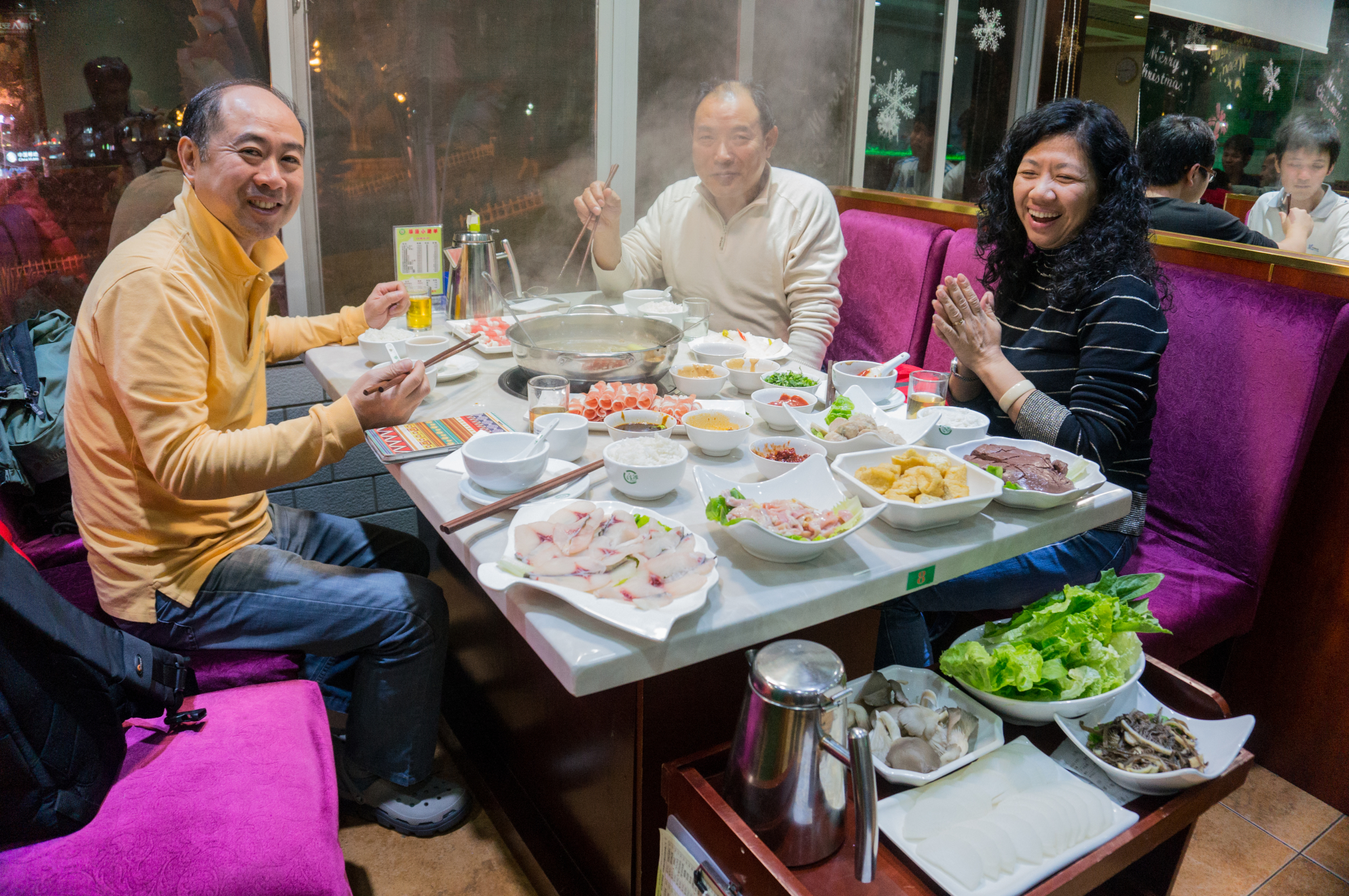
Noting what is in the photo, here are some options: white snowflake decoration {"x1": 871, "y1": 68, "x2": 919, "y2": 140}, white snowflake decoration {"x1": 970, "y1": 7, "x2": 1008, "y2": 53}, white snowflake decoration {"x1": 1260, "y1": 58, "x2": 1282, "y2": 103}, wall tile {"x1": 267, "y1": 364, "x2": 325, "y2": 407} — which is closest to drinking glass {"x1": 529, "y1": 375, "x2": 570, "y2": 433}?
wall tile {"x1": 267, "y1": 364, "x2": 325, "y2": 407}

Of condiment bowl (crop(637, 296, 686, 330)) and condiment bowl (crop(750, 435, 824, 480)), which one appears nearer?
condiment bowl (crop(750, 435, 824, 480))

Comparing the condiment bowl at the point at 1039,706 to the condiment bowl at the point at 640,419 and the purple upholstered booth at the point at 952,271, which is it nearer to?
the condiment bowl at the point at 640,419

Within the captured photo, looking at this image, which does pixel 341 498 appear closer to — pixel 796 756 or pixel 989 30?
pixel 796 756

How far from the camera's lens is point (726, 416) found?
1.70 meters

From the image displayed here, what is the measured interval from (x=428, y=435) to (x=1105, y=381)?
4.56ft

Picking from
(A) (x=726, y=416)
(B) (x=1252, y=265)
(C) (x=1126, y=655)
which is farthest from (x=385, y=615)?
(B) (x=1252, y=265)

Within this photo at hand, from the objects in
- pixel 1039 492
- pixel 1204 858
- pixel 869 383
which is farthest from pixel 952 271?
pixel 1204 858

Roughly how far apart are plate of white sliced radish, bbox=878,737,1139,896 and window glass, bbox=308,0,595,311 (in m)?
2.70

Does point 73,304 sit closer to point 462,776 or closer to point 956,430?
point 462,776

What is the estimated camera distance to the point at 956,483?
141 cm

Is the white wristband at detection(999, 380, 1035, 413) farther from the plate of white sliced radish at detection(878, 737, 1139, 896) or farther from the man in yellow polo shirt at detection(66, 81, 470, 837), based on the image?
the man in yellow polo shirt at detection(66, 81, 470, 837)

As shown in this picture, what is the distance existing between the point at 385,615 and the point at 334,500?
163 centimetres

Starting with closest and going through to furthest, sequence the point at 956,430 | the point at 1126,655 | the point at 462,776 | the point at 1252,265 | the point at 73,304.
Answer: the point at 1126,655 → the point at 956,430 → the point at 462,776 → the point at 1252,265 → the point at 73,304

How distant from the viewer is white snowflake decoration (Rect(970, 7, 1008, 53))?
4246 mm
